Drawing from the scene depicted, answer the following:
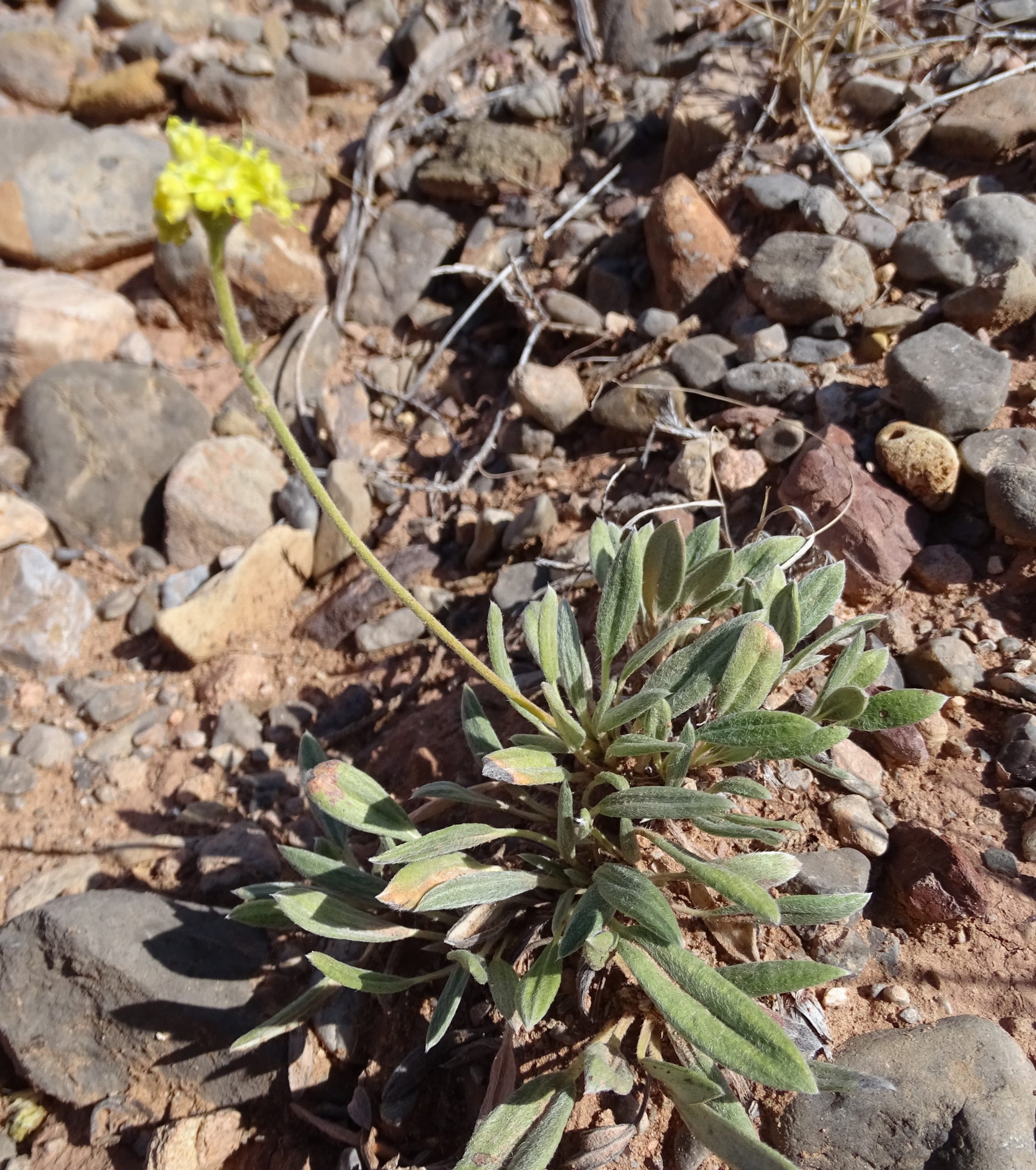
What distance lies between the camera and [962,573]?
8.92 ft

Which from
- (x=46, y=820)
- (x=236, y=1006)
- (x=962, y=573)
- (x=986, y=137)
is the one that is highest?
(x=986, y=137)

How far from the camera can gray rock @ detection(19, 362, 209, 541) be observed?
166 inches

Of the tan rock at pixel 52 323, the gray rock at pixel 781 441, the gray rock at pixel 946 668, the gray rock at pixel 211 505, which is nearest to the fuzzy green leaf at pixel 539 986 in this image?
the gray rock at pixel 946 668

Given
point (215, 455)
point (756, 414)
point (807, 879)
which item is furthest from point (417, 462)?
point (807, 879)

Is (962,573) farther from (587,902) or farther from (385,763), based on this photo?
(385,763)

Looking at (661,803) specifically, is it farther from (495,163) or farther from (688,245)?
(495,163)

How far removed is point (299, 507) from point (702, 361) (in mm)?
1965

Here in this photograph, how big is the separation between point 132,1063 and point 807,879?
78.3 inches

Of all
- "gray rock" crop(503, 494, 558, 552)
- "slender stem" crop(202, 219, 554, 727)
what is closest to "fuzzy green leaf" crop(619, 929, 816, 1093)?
"slender stem" crop(202, 219, 554, 727)

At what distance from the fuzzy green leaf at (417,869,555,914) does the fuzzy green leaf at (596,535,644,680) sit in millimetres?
598

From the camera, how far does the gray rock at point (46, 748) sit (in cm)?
342

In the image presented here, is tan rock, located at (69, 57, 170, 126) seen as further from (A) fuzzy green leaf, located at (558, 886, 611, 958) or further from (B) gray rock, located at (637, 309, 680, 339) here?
(A) fuzzy green leaf, located at (558, 886, 611, 958)

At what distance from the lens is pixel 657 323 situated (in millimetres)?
3770

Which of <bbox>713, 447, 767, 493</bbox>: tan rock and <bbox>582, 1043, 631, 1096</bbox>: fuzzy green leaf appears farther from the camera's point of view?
<bbox>713, 447, 767, 493</bbox>: tan rock
